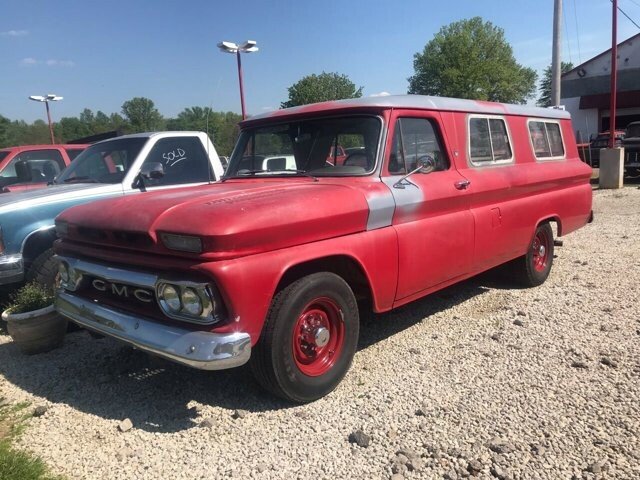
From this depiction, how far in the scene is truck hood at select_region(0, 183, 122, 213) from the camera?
483 cm

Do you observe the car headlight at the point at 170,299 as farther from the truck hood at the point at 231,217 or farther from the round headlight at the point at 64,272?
the round headlight at the point at 64,272

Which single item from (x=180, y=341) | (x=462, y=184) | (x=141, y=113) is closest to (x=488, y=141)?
(x=462, y=184)

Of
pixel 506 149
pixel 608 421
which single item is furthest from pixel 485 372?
pixel 506 149

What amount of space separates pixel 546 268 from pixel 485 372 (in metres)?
2.67

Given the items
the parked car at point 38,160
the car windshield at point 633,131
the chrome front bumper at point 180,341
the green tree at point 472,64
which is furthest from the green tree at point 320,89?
the chrome front bumper at point 180,341

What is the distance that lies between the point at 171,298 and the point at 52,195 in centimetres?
290

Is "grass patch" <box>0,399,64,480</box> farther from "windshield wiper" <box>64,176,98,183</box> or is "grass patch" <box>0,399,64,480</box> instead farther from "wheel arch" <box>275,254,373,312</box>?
"windshield wiper" <box>64,176,98,183</box>

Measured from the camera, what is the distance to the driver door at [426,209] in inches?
148

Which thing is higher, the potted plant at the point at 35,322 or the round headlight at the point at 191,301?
the round headlight at the point at 191,301

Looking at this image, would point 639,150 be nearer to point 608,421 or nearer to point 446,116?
point 446,116

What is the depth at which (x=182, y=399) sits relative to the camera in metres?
3.45

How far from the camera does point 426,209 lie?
3.93 meters

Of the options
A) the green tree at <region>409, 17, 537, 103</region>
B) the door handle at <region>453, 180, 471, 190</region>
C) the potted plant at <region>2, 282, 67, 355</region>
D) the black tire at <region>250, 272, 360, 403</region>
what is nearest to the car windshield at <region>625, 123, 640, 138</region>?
the door handle at <region>453, 180, 471, 190</region>

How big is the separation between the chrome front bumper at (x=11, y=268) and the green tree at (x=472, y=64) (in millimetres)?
58224
